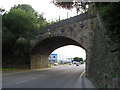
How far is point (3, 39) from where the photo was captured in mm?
23922

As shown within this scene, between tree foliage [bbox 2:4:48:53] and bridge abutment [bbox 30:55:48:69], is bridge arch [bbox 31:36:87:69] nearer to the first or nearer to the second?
bridge abutment [bbox 30:55:48:69]

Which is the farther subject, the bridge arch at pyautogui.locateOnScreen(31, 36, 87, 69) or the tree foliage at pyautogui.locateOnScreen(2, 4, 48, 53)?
the bridge arch at pyautogui.locateOnScreen(31, 36, 87, 69)

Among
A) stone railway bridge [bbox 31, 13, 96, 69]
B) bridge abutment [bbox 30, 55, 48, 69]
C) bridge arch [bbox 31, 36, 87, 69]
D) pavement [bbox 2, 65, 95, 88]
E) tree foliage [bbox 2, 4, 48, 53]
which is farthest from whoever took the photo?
bridge abutment [bbox 30, 55, 48, 69]

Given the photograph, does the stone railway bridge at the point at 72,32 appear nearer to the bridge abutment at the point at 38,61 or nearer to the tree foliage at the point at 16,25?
the bridge abutment at the point at 38,61

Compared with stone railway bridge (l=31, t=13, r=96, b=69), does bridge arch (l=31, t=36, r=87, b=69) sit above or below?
below

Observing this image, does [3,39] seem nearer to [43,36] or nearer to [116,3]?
[43,36]

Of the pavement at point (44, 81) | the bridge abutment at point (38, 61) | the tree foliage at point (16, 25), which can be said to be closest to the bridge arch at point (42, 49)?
the bridge abutment at point (38, 61)

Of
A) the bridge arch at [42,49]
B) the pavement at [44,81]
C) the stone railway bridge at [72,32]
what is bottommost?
the pavement at [44,81]

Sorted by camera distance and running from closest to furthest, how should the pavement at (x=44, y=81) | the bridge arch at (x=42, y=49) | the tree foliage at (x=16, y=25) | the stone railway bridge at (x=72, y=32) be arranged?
the pavement at (x=44, y=81)
the stone railway bridge at (x=72, y=32)
the tree foliage at (x=16, y=25)
the bridge arch at (x=42, y=49)

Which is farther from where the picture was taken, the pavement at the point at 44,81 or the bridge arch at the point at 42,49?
the bridge arch at the point at 42,49

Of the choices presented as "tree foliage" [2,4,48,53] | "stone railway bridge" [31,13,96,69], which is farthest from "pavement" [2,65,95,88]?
"tree foliage" [2,4,48,53]

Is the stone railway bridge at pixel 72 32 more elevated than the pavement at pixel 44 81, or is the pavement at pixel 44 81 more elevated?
the stone railway bridge at pixel 72 32

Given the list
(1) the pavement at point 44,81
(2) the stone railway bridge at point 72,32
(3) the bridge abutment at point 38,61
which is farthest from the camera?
(3) the bridge abutment at point 38,61

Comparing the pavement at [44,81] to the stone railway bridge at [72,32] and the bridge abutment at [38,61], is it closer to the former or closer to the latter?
the stone railway bridge at [72,32]
